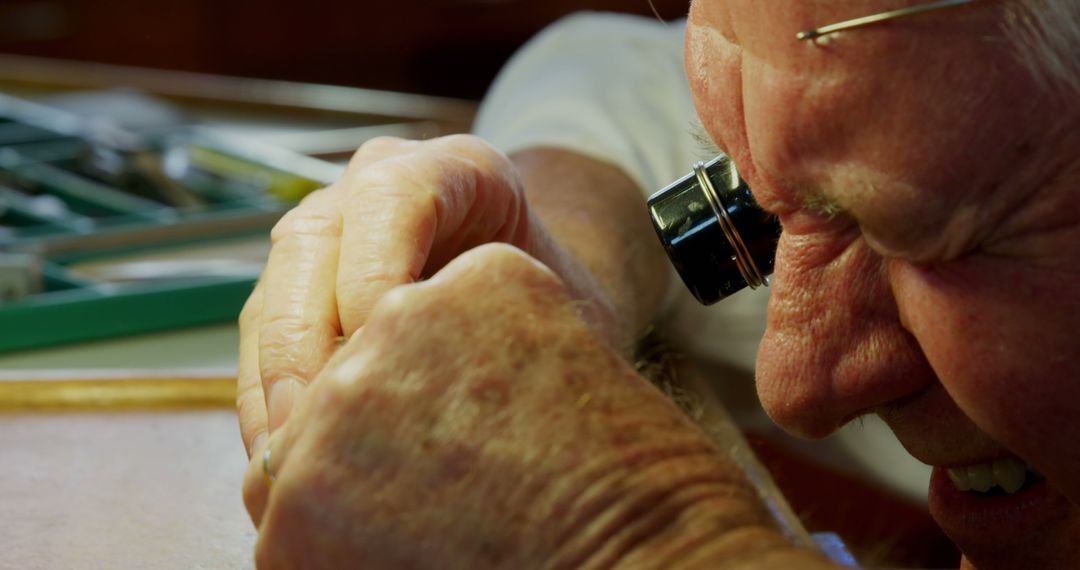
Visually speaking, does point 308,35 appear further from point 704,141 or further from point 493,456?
point 493,456

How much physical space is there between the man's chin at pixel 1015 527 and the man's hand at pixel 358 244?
0.82 ft

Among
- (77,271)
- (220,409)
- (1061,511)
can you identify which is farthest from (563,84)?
(1061,511)

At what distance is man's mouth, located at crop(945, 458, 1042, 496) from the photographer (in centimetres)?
67


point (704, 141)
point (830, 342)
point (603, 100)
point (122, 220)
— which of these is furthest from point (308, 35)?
point (830, 342)

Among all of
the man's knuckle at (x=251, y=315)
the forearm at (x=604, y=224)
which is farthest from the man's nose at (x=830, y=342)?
the forearm at (x=604, y=224)

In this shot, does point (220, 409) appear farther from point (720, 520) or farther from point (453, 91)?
point (453, 91)

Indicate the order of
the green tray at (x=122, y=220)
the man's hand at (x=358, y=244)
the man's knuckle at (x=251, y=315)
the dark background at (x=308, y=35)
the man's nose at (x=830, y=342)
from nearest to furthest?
the man's nose at (x=830, y=342), the man's hand at (x=358, y=244), the man's knuckle at (x=251, y=315), the green tray at (x=122, y=220), the dark background at (x=308, y=35)

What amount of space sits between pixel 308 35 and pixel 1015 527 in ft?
13.2

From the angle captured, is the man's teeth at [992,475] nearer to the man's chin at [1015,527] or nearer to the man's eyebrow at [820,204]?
the man's chin at [1015,527]

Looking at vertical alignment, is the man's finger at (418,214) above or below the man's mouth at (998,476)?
above

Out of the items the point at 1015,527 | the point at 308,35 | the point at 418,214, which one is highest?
the point at 418,214

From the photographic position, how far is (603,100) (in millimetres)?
1687

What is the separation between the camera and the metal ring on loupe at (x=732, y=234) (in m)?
0.72

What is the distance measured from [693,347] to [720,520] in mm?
1021
